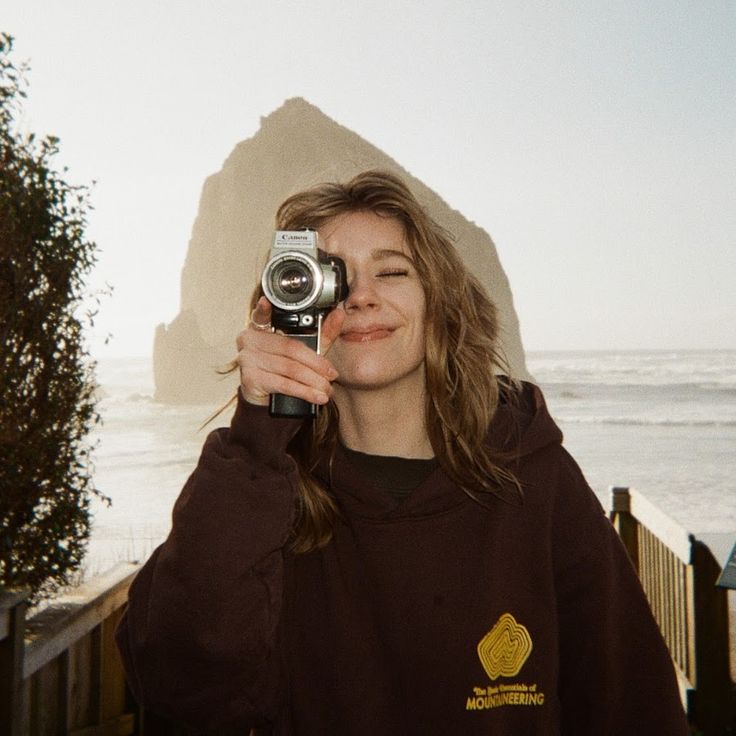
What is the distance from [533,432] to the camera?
1538 millimetres

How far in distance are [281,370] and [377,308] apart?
389mm

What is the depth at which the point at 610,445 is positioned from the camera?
2023 centimetres

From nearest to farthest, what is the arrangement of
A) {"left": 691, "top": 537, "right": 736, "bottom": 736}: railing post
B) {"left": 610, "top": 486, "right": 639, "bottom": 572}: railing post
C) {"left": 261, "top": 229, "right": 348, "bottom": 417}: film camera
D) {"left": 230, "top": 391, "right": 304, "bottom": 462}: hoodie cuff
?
{"left": 230, "top": 391, "right": 304, "bottom": 462}: hoodie cuff
{"left": 261, "top": 229, "right": 348, "bottom": 417}: film camera
{"left": 691, "top": 537, "right": 736, "bottom": 736}: railing post
{"left": 610, "top": 486, "right": 639, "bottom": 572}: railing post

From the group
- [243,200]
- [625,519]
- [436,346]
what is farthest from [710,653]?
[243,200]

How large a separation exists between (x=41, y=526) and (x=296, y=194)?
7.67ft

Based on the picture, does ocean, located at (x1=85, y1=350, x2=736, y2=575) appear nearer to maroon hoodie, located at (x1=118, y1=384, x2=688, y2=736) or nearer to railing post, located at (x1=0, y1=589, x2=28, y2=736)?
railing post, located at (x1=0, y1=589, x2=28, y2=736)

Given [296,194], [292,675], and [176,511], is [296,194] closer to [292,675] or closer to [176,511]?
[176,511]

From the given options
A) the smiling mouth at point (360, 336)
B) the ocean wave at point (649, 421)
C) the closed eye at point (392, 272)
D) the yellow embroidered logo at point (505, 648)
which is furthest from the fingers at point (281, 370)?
the ocean wave at point (649, 421)

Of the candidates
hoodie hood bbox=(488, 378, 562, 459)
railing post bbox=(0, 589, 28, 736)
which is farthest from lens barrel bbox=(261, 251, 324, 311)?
railing post bbox=(0, 589, 28, 736)

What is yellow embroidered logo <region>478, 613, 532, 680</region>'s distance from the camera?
4.42ft

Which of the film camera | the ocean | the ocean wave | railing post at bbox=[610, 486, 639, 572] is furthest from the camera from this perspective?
the ocean wave

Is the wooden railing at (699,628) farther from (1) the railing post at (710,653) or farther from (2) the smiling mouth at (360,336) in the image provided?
(2) the smiling mouth at (360,336)

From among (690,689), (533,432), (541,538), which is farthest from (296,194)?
(690,689)

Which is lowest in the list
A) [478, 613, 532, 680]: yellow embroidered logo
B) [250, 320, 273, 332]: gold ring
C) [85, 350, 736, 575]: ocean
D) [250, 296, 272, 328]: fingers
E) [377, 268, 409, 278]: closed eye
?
[478, 613, 532, 680]: yellow embroidered logo
